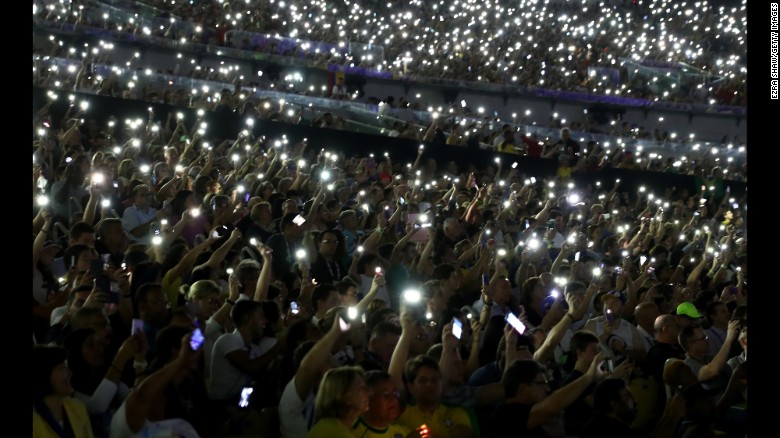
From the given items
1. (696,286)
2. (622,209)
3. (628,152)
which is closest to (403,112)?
(628,152)

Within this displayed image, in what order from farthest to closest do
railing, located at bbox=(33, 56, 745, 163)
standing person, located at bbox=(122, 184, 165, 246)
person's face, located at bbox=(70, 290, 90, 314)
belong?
railing, located at bbox=(33, 56, 745, 163) → standing person, located at bbox=(122, 184, 165, 246) → person's face, located at bbox=(70, 290, 90, 314)

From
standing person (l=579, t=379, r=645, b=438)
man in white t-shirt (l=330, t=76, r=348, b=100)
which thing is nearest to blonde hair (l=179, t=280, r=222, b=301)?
standing person (l=579, t=379, r=645, b=438)

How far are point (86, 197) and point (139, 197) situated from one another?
0.63 metres

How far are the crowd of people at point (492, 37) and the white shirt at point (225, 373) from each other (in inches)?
748

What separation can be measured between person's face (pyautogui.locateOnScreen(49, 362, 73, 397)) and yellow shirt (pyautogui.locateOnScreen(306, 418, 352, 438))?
47.3 inches

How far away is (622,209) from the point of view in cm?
1669

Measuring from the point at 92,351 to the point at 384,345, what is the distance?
1933 millimetres

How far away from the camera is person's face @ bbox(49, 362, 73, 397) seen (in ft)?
15.5

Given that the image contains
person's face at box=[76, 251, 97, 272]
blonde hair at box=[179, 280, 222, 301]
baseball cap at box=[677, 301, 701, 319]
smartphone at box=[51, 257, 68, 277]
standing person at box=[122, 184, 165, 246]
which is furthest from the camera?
baseball cap at box=[677, 301, 701, 319]

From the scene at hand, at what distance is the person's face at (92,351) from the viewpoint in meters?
5.31

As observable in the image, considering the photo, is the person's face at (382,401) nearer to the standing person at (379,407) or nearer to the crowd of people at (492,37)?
the standing person at (379,407)

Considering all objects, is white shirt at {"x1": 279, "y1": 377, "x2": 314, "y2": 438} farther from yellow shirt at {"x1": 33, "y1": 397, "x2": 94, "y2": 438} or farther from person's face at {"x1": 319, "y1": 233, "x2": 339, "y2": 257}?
person's face at {"x1": 319, "y1": 233, "x2": 339, "y2": 257}

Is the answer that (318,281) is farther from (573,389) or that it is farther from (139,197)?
(573,389)

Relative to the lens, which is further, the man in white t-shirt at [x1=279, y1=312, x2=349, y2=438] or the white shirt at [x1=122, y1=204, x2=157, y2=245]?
the white shirt at [x1=122, y1=204, x2=157, y2=245]
